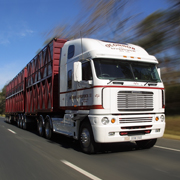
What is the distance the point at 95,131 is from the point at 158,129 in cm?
205

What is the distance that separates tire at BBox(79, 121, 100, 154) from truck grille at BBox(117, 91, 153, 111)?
1.11 metres

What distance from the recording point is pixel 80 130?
7.10 metres

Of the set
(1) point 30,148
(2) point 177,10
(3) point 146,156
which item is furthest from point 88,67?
(2) point 177,10

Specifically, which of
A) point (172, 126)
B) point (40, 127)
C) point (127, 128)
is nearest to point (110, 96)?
point (127, 128)

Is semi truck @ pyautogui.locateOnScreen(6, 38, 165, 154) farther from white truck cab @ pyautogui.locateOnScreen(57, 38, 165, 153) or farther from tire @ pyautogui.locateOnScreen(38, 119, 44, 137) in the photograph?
tire @ pyautogui.locateOnScreen(38, 119, 44, 137)

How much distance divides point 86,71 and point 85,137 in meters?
1.94

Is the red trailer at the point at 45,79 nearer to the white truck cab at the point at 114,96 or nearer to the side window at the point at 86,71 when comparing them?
the white truck cab at the point at 114,96

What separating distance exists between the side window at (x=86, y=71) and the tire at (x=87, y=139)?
1.32m

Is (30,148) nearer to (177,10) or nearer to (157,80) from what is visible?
(157,80)

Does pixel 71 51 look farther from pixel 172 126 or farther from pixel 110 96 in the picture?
pixel 172 126

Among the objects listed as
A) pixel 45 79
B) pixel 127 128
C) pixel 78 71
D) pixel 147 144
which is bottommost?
pixel 147 144

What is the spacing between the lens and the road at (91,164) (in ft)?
15.3

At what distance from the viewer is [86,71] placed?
271 inches

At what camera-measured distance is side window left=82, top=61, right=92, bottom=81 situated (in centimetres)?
671
